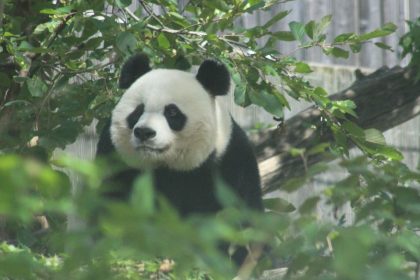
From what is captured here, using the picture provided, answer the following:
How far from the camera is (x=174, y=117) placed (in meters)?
4.78

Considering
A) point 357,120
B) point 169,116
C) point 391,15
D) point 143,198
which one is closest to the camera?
point 143,198

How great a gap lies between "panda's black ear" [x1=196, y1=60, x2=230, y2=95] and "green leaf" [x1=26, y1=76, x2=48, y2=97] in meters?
0.86

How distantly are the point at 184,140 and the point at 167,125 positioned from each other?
22cm

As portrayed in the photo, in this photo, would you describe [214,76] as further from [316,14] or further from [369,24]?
[369,24]

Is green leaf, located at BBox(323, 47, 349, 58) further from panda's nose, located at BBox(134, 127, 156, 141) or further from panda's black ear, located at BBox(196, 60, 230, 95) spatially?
panda's nose, located at BBox(134, 127, 156, 141)

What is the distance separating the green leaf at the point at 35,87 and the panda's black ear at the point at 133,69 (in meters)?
0.44

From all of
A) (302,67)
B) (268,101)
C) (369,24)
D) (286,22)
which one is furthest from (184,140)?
(369,24)

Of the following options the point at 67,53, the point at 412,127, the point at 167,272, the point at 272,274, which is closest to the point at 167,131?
the point at 67,53

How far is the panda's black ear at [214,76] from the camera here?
496 centimetres

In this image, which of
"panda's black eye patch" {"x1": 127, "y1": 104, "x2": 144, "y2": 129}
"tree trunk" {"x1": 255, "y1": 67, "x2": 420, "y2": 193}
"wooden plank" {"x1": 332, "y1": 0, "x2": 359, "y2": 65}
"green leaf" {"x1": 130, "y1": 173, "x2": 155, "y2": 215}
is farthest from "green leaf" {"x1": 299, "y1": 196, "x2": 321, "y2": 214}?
"wooden plank" {"x1": 332, "y1": 0, "x2": 359, "y2": 65}

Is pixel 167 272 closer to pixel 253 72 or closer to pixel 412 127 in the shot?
pixel 253 72

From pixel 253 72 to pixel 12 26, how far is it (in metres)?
1.38

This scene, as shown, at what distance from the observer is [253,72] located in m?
5.00

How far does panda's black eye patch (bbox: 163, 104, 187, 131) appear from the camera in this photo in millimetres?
4746
